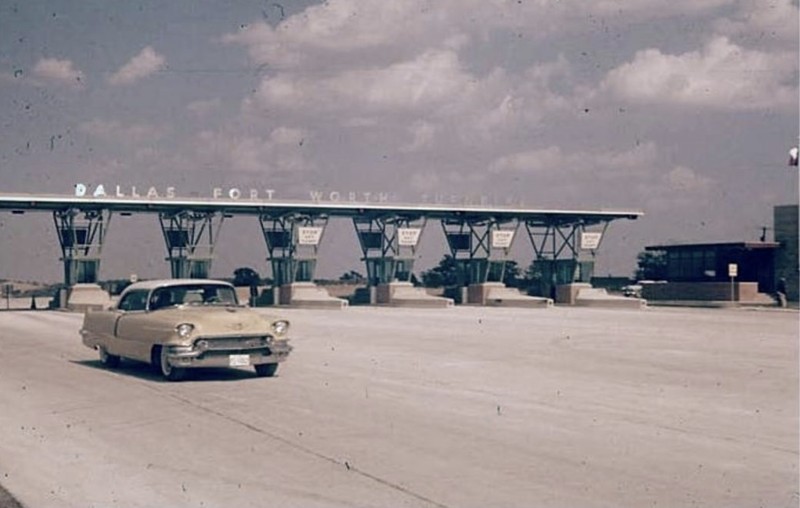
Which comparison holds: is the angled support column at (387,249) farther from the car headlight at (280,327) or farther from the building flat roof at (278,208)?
the car headlight at (280,327)

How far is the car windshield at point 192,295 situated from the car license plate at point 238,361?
1.73 m

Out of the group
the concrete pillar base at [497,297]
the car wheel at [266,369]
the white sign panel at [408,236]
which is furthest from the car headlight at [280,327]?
the white sign panel at [408,236]

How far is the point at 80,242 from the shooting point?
63.2 meters

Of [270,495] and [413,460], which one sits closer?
[270,495]

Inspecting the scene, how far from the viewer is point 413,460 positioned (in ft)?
30.0

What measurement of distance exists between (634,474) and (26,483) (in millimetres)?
5032

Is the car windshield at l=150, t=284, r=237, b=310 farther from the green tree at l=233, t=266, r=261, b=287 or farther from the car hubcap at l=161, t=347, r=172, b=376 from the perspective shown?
the green tree at l=233, t=266, r=261, b=287

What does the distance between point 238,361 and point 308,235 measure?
52113mm

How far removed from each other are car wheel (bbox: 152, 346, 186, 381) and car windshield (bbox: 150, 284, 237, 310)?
95cm

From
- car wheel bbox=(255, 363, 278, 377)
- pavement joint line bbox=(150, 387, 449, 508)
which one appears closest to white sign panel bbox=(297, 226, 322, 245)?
car wheel bbox=(255, 363, 278, 377)

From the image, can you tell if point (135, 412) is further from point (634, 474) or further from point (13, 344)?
point (13, 344)

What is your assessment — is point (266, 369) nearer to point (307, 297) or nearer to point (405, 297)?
point (307, 297)

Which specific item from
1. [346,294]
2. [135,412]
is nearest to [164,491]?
[135,412]

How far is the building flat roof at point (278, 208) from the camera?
6012cm
